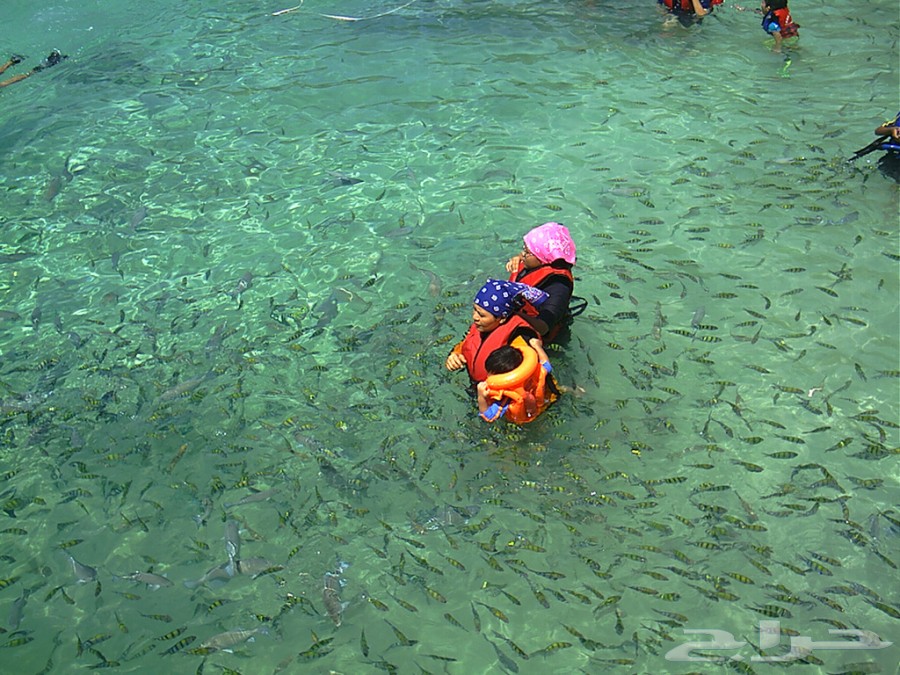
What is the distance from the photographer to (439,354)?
8.57 metres

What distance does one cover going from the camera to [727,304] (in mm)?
9273

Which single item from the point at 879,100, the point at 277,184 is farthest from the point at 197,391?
the point at 879,100

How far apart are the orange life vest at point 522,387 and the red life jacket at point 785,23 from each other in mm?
10359

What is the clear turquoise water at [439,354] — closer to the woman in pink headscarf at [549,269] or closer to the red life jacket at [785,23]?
the red life jacket at [785,23]

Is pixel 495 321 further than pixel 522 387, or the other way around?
pixel 495 321

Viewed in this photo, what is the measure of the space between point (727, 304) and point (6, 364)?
8.18m

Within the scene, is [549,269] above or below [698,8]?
above

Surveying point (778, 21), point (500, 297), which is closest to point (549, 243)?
point (500, 297)

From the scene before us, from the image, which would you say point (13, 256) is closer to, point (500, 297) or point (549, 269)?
point (500, 297)

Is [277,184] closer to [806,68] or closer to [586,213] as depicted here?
[586,213]

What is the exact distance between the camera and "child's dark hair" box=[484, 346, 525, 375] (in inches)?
260

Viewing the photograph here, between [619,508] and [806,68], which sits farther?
[806,68]

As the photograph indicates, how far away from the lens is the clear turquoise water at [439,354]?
21.1ft

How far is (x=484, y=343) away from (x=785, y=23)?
34.9 feet
